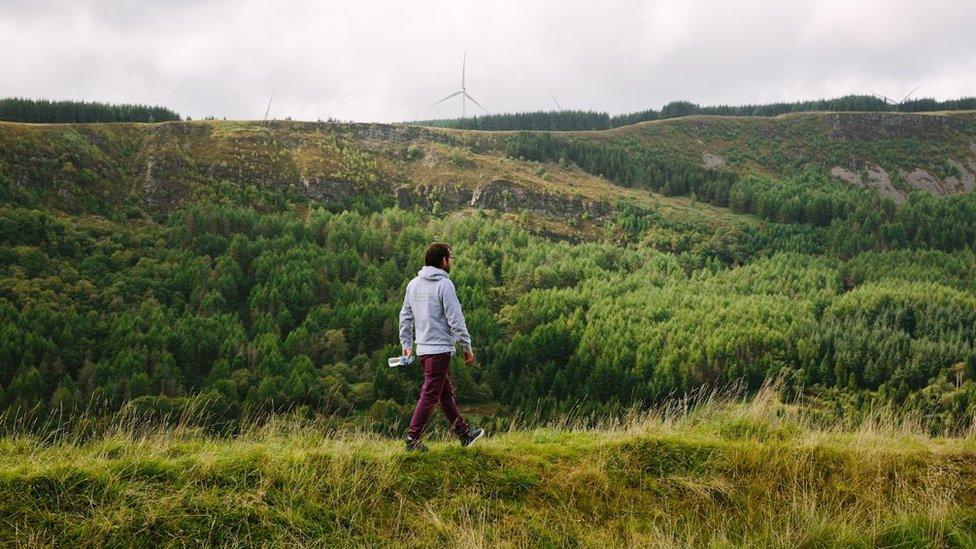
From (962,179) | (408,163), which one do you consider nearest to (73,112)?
(408,163)

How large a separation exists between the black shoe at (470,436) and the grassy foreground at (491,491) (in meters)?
0.15

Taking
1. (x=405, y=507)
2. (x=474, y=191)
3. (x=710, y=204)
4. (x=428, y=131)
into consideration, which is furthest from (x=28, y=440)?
(x=710, y=204)

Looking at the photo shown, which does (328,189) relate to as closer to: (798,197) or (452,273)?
(452,273)

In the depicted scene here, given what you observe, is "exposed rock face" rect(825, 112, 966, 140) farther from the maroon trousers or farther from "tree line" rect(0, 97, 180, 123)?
the maroon trousers

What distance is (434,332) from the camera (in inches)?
377

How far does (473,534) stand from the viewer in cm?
769

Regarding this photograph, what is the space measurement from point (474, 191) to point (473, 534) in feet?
384

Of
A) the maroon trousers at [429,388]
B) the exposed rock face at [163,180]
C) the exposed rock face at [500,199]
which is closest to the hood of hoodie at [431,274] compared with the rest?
the maroon trousers at [429,388]

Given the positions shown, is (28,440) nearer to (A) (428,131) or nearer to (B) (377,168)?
(B) (377,168)

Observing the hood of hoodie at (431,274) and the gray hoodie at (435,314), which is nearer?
the gray hoodie at (435,314)

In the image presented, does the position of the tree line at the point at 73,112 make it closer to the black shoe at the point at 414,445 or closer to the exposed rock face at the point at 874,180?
the black shoe at the point at 414,445

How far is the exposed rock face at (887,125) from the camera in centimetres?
18475

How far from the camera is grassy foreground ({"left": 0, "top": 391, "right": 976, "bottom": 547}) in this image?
25.7 ft

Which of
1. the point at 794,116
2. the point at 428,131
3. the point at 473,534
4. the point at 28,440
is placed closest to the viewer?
the point at 473,534
